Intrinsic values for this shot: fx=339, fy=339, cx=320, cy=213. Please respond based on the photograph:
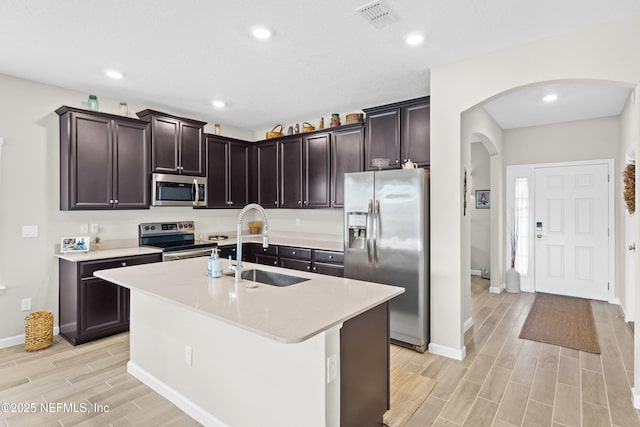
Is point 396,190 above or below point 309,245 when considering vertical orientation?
above

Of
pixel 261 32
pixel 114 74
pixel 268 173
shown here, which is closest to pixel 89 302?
pixel 114 74

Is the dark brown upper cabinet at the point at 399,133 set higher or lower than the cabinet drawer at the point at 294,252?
higher

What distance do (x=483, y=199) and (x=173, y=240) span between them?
5548mm

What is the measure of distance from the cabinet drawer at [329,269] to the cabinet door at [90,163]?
8.29 feet

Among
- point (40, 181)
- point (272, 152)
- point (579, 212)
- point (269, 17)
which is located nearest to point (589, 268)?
point (579, 212)

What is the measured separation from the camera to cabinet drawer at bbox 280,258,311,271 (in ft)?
14.5

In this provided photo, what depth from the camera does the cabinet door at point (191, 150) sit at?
4.51 m

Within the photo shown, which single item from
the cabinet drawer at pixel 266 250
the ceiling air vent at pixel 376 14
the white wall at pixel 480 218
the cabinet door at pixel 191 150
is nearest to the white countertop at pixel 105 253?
the cabinet door at pixel 191 150

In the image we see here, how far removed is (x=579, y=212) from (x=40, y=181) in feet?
23.4

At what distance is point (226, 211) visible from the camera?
218 inches

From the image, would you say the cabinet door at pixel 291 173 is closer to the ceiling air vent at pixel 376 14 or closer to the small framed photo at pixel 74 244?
the small framed photo at pixel 74 244

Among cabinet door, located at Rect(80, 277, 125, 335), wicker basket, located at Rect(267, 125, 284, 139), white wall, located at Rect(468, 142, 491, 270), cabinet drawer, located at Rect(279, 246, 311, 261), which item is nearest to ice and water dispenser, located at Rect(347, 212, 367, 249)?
cabinet drawer, located at Rect(279, 246, 311, 261)

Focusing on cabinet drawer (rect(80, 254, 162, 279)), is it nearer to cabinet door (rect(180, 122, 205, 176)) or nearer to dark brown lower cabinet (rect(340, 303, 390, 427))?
cabinet door (rect(180, 122, 205, 176))

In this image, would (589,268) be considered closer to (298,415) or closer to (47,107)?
(298,415)
